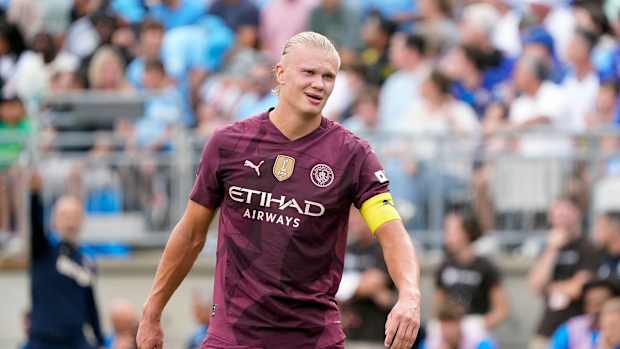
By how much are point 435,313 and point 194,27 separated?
17.6 ft

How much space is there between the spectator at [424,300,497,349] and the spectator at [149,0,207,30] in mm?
5910

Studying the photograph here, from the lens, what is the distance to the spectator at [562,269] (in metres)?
12.4

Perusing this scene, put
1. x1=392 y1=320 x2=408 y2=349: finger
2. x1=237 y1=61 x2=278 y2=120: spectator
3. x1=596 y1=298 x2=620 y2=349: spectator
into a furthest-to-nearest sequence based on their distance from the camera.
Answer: x1=237 y1=61 x2=278 y2=120: spectator → x1=596 y1=298 x2=620 y2=349: spectator → x1=392 y1=320 x2=408 y2=349: finger

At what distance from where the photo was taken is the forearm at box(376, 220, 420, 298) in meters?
→ 6.47

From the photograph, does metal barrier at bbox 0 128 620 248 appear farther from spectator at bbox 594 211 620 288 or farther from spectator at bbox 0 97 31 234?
spectator at bbox 594 211 620 288

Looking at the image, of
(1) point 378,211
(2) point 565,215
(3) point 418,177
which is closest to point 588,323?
(2) point 565,215

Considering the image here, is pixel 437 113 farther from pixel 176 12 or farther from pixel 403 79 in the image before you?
pixel 176 12

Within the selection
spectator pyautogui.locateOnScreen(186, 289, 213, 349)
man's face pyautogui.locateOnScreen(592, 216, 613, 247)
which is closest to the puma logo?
man's face pyautogui.locateOnScreen(592, 216, 613, 247)

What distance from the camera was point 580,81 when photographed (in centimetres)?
1413

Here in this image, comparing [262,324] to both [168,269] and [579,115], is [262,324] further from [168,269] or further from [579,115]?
[579,115]

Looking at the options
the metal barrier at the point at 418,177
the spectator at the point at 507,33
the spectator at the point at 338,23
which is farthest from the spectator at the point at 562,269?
the spectator at the point at 338,23

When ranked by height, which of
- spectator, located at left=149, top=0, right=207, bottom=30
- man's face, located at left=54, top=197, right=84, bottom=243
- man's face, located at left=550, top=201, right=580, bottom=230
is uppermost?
spectator, located at left=149, top=0, right=207, bottom=30

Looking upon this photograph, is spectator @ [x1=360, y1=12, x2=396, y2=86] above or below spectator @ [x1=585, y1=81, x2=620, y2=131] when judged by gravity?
above

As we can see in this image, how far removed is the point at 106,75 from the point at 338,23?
3005 mm
